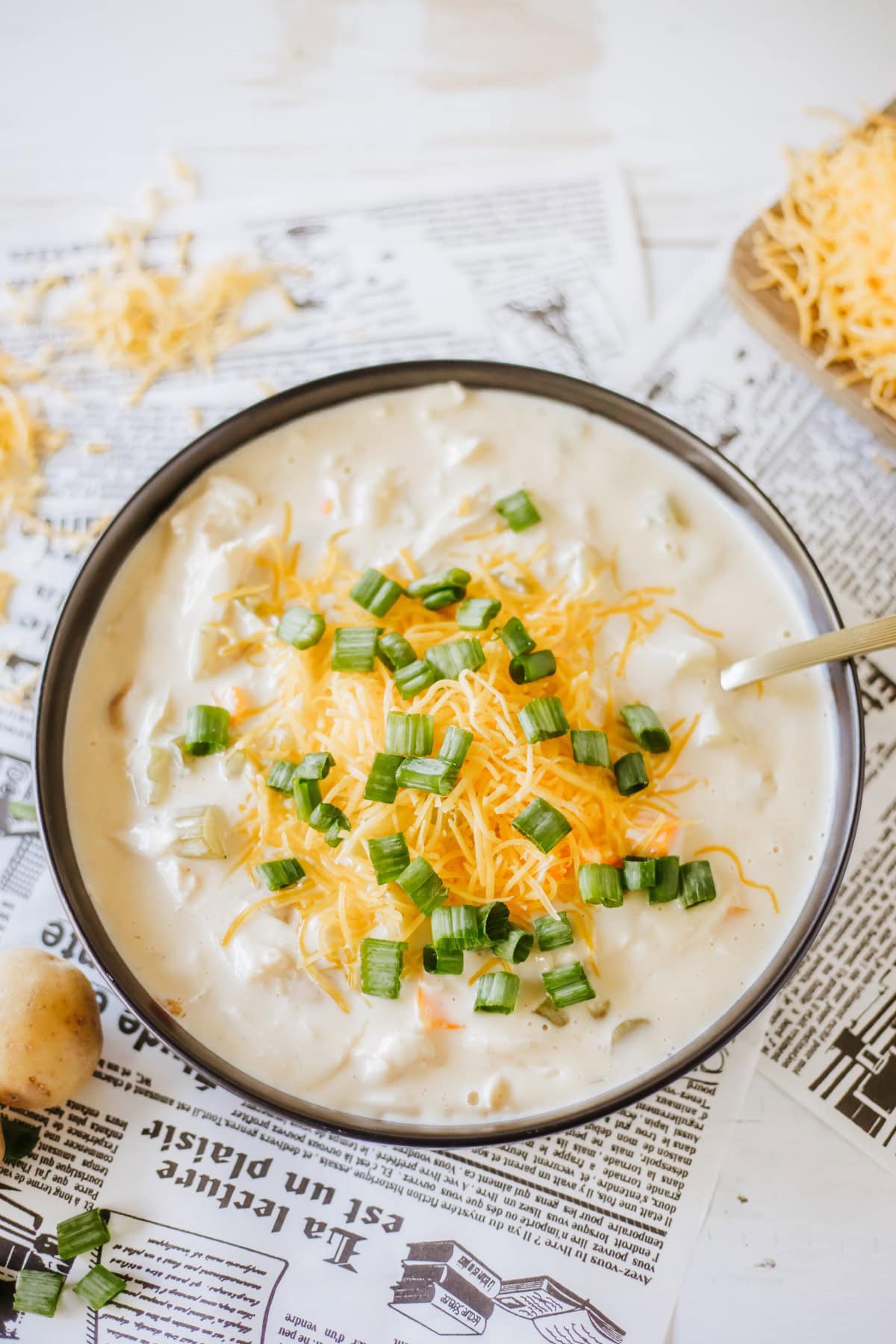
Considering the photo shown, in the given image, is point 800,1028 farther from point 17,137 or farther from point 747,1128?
point 17,137

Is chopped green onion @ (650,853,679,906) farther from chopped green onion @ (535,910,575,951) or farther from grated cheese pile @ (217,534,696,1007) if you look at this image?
chopped green onion @ (535,910,575,951)

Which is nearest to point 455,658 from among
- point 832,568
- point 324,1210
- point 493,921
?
point 493,921

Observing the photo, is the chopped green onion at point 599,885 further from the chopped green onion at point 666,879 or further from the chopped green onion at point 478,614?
the chopped green onion at point 478,614

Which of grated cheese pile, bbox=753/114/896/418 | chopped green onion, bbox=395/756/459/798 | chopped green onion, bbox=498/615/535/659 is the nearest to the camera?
Result: chopped green onion, bbox=395/756/459/798

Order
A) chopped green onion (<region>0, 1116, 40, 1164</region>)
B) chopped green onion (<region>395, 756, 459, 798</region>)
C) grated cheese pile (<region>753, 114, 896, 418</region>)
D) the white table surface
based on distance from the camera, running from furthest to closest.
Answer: the white table surface
grated cheese pile (<region>753, 114, 896, 418</region>)
chopped green onion (<region>0, 1116, 40, 1164</region>)
chopped green onion (<region>395, 756, 459, 798</region>)

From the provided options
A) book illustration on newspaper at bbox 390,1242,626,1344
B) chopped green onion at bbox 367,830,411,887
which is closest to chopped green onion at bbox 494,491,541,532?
chopped green onion at bbox 367,830,411,887

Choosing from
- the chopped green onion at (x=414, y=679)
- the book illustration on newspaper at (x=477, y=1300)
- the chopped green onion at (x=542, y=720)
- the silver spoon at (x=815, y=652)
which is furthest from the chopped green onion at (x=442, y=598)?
the book illustration on newspaper at (x=477, y=1300)

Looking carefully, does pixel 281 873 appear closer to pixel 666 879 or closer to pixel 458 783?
pixel 458 783
